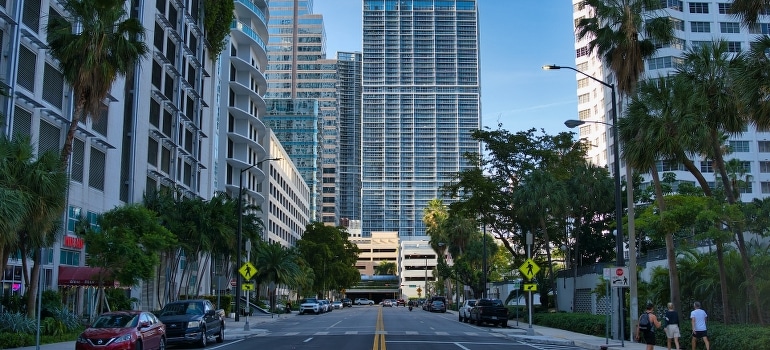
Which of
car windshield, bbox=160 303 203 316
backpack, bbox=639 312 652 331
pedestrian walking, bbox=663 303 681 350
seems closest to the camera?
pedestrian walking, bbox=663 303 681 350

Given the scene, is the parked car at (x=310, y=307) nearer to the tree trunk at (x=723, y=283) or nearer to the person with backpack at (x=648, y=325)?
the tree trunk at (x=723, y=283)

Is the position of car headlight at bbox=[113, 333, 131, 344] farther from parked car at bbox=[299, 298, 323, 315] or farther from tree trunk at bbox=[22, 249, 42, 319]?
parked car at bbox=[299, 298, 323, 315]

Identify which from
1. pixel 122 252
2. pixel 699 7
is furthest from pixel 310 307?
pixel 699 7

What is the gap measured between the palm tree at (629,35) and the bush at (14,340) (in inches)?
911

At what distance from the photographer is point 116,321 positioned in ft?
65.2

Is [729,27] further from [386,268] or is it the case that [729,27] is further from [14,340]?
[386,268]

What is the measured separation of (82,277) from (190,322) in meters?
10.4

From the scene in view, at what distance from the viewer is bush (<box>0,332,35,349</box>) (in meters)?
22.5

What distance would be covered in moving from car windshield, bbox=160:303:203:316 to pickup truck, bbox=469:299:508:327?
21461 mm

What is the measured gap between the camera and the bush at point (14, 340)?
2247cm

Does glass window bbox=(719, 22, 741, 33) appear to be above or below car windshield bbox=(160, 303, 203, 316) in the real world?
above

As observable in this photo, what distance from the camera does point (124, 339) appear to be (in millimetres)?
18750

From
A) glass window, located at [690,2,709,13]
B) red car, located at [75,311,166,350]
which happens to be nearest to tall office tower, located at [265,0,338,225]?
glass window, located at [690,2,709,13]

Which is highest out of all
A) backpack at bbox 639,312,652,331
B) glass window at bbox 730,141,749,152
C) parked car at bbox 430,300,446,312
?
glass window at bbox 730,141,749,152
